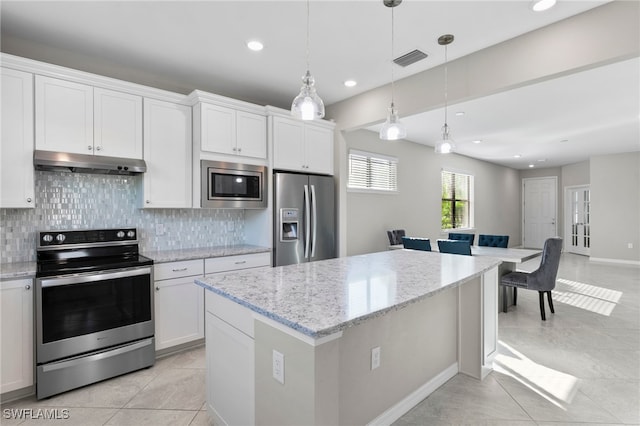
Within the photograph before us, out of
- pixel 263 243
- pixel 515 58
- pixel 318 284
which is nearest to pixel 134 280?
pixel 263 243

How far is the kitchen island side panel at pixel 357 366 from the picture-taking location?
4.08 feet

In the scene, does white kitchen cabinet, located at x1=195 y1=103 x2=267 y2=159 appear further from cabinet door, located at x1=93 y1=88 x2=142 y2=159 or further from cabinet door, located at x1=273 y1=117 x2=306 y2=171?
cabinet door, located at x1=93 y1=88 x2=142 y2=159

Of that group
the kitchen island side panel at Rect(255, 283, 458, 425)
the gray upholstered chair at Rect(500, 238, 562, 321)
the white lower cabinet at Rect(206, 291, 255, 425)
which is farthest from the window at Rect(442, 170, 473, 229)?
the white lower cabinet at Rect(206, 291, 255, 425)

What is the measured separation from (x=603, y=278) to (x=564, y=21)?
600 cm

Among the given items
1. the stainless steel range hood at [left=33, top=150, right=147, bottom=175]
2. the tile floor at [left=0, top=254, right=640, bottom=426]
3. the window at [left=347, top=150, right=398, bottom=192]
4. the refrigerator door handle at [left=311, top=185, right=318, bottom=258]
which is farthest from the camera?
the window at [left=347, top=150, right=398, bottom=192]

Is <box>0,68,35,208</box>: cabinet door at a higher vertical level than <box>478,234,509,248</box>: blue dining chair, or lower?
higher

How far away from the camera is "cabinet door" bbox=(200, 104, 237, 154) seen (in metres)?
3.18

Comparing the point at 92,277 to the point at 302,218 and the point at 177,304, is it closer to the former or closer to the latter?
the point at 177,304

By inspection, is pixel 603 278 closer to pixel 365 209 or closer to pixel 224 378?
pixel 365 209

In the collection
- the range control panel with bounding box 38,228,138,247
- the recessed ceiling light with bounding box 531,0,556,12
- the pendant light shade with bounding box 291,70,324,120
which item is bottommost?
the range control panel with bounding box 38,228,138,247

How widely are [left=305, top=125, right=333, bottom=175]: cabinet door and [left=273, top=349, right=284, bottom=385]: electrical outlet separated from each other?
284cm

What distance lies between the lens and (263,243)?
3686 millimetres

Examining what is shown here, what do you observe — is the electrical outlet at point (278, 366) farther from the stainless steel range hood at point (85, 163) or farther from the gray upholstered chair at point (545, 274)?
the gray upholstered chair at point (545, 274)

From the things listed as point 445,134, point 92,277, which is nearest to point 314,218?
point 445,134
